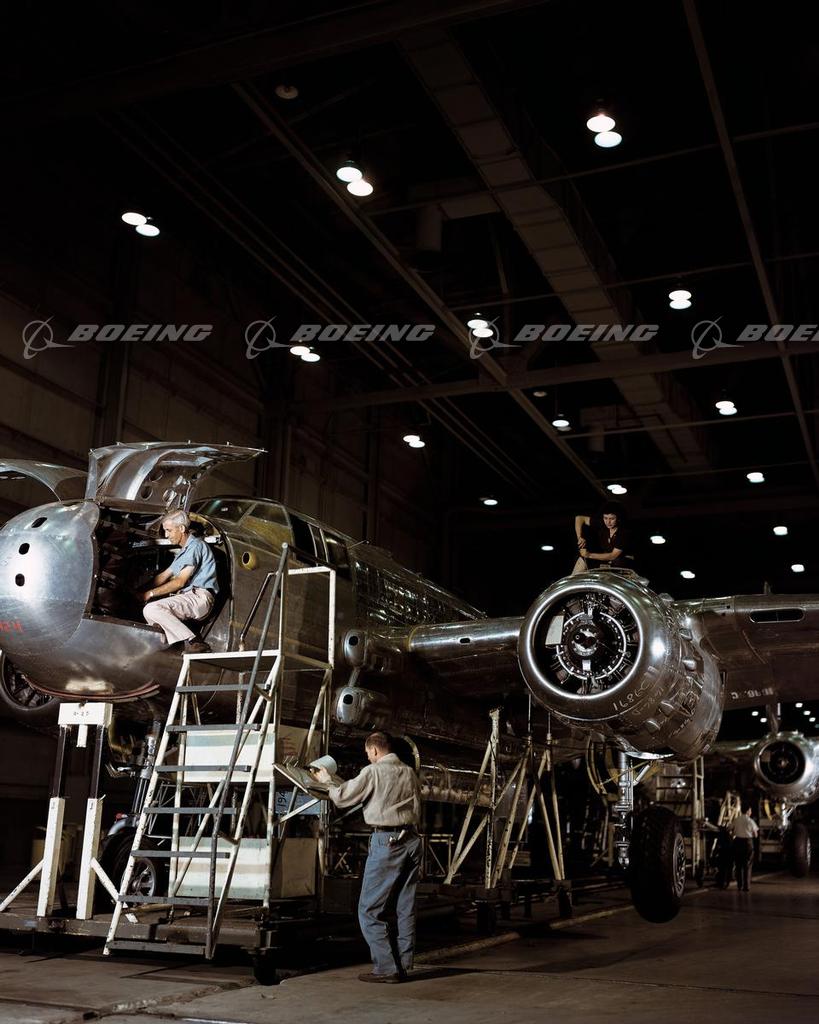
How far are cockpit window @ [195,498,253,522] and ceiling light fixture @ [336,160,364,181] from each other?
17.9 ft

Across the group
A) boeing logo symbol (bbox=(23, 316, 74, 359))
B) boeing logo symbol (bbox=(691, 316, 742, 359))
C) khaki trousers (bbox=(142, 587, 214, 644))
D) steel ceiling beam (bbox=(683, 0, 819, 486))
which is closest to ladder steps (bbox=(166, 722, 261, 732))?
khaki trousers (bbox=(142, 587, 214, 644))

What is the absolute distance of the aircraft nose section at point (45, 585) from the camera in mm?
8070

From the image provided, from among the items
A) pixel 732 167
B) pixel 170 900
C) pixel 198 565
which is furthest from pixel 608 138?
pixel 170 900

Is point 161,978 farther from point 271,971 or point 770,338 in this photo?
point 770,338

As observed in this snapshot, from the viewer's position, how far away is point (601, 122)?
12.2m

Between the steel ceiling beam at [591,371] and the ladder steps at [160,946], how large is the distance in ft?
43.3

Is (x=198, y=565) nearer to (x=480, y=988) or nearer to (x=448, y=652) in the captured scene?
(x=448, y=652)

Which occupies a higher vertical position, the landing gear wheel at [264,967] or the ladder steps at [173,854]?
the ladder steps at [173,854]

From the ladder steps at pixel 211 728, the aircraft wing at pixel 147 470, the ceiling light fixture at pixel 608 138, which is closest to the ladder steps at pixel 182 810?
the ladder steps at pixel 211 728

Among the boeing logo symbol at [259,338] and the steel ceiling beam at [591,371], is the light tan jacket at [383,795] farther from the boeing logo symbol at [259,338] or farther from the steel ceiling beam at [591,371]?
the boeing logo symbol at [259,338]

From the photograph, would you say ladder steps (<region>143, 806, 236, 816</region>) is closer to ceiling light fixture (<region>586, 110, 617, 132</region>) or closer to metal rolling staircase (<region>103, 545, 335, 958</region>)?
metal rolling staircase (<region>103, 545, 335, 958</region>)

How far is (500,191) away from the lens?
1386cm

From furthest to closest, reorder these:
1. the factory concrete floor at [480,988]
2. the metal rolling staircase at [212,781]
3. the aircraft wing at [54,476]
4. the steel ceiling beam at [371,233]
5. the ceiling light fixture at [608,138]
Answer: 1. the steel ceiling beam at [371,233]
2. the ceiling light fixture at [608,138]
3. the aircraft wing at [54,476]
4. the metal rolling staircase at [212,781]
5. the factory concrete floor at [480,988]

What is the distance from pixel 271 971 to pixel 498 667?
15.8 ft
